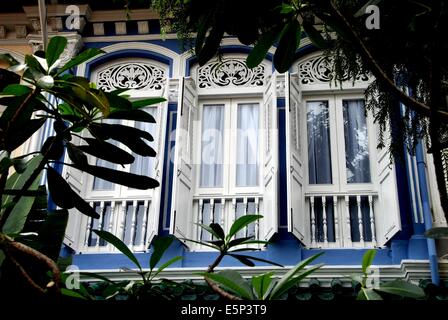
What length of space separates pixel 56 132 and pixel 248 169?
15.9 feet

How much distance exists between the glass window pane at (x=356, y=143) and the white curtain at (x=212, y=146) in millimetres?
1385

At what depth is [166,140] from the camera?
6.94 metres

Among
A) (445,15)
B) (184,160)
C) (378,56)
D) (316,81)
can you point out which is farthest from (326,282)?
(445,15)

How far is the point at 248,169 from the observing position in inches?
271

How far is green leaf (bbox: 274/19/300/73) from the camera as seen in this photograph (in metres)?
2.39

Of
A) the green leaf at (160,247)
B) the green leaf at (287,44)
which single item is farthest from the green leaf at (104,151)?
the green leaf at (287,44)

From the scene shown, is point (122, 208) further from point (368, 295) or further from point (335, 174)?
point (368, 295)

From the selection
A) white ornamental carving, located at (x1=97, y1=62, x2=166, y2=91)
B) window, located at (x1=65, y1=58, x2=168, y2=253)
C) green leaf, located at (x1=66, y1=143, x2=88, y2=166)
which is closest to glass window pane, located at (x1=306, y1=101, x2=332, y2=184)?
window, located at (x1=65, y1=58, x2=168, y2=253)

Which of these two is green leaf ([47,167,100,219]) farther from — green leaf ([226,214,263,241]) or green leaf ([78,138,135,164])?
green leaf ([226,214,263,241])

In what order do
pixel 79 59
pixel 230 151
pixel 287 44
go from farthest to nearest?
pixel 230 151
pixel 287 44
pixel 79 59

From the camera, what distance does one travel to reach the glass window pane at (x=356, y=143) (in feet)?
22.0

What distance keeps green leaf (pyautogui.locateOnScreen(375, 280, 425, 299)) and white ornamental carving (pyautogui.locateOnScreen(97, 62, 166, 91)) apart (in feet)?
18.4

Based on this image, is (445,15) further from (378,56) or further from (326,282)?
(326,282)

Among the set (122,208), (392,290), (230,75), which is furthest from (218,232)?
(230,75)
